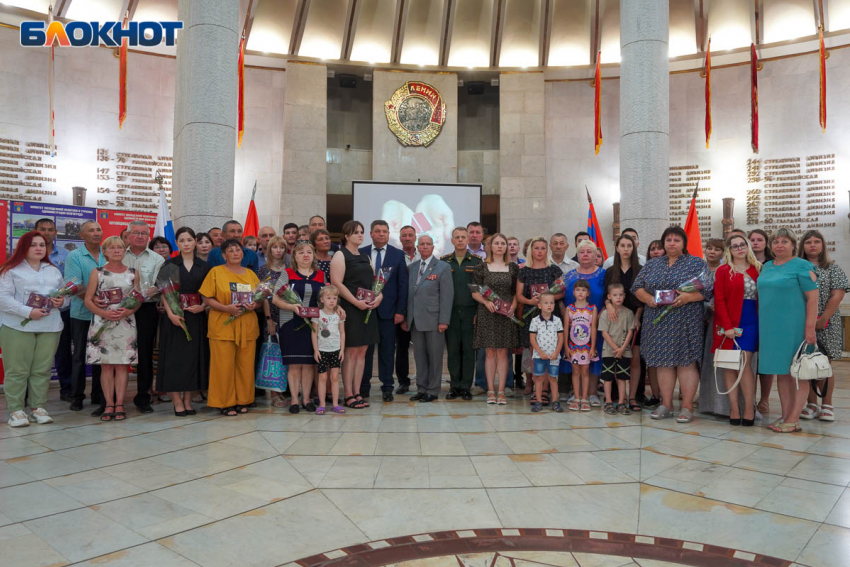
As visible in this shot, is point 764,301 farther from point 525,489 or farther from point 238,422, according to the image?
point 238,422

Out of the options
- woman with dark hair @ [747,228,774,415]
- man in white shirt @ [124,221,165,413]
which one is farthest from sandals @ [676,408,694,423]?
man in white shirt @ [124,221,165,413]

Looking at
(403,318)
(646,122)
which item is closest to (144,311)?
(403,318)

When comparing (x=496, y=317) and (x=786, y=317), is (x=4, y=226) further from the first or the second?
(x=786, y=317)

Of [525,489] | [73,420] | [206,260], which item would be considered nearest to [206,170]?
[206,260]

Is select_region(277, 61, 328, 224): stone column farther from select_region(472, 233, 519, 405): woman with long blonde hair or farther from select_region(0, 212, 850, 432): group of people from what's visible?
select_region(472, 233, 519, 405): woman with long blonde hair

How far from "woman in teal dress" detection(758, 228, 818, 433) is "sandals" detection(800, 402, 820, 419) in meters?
0.54

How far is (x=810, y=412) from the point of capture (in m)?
4.98

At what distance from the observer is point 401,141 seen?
13.1m

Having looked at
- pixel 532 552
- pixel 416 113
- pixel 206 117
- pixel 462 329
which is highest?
pixel 416 113

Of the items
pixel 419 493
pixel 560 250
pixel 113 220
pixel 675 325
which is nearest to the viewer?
pixel 419 493

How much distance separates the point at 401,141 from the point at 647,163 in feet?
21.9

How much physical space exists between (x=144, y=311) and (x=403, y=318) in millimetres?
2275

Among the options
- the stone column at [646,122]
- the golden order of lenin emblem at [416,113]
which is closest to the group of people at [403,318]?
the stone column at [646,122]

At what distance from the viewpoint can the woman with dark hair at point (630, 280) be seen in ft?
17.4
